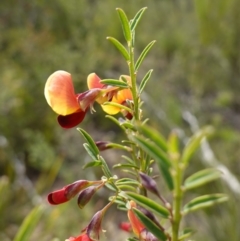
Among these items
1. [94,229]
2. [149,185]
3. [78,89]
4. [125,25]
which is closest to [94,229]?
[94,229]

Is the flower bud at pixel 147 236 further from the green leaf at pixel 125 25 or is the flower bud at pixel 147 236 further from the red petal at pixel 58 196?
the green leaf at pixel 125 25

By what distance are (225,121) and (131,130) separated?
4068 mm

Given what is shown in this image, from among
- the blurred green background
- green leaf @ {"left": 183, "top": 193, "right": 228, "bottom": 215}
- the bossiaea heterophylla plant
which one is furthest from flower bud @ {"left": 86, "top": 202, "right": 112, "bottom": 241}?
the blurred green background

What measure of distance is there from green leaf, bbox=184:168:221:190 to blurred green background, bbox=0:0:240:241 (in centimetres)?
233

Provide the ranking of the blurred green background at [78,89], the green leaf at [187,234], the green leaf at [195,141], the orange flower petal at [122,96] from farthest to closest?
the blurred green background at [78,89], the orange flower petal at [122,96], the green leaf at [187,234], the green leaf at [195,141]

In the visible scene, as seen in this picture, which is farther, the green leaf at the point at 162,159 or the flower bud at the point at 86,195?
the flower bud at the point at 86,195

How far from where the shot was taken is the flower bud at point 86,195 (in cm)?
42

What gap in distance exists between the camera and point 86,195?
16.5 inches

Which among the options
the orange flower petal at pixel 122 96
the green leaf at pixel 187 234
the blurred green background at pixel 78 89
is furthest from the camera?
the blurred green background at pixel 78 89

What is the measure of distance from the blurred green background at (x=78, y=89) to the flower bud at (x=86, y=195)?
222 centimetres

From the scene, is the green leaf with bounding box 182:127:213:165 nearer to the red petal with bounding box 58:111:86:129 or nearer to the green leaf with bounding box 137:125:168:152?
the green leaf with bounding box 137:125:168:152

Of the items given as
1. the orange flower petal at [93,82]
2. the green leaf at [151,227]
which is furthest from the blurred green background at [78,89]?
the green leaf at [151,227]

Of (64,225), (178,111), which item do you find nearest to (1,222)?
(64,225)

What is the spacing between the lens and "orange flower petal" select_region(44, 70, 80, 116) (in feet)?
1.42
